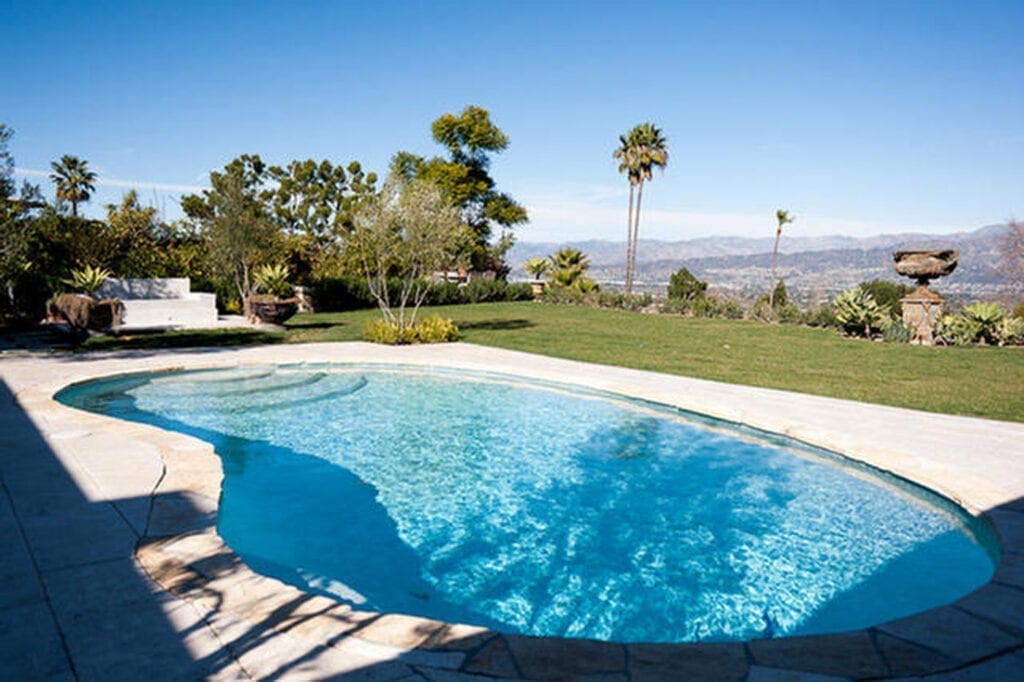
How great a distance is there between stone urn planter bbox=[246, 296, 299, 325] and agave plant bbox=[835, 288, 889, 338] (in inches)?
662

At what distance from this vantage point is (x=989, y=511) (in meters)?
4.96

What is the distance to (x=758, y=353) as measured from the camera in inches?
605

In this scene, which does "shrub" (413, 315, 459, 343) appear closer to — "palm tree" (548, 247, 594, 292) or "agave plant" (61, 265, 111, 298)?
A: "agave plant" (61, 265, 111, 298)

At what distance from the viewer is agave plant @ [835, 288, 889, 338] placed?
19.0 meters

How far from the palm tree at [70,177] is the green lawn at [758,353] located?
86.9ft

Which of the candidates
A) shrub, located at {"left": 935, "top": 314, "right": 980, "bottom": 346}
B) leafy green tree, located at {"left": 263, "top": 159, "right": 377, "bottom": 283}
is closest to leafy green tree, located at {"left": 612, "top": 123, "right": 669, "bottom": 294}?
shrub, located at {"left": 935, "top": 314, "right": 980, "bottom": 346}

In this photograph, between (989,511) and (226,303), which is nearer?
(989,511)

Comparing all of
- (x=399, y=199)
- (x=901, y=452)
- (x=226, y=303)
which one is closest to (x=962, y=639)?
(x=901, y=452)

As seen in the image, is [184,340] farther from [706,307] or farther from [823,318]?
[823,318]

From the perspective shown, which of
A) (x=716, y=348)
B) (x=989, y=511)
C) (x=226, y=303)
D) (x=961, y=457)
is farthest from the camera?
(x=226, y=303)

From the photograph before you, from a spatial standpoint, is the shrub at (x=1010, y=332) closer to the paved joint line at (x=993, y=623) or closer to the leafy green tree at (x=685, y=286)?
the leafy green tree at (x=685, y=286)

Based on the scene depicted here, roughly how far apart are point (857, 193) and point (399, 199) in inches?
1862

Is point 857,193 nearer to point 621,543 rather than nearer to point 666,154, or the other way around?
point 666,154

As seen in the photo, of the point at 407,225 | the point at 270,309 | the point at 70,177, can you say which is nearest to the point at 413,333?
the point at 407,225
